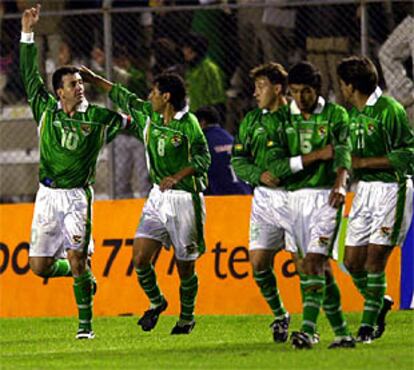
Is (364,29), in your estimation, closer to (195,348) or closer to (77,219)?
(77,219)

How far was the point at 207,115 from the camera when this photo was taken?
59.8 ft

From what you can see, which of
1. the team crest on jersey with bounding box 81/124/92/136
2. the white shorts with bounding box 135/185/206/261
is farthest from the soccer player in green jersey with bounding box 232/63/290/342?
the team crest on jersey with bounding box 81/124/92/136

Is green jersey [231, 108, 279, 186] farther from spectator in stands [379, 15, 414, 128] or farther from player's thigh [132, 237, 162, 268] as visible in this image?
spectator in stands [379, 15, 414, 128]

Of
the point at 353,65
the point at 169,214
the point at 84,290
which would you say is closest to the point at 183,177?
the point at 169,214

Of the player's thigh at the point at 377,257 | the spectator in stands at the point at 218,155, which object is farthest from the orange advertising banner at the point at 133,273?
the player's thigh at the point at 377,257

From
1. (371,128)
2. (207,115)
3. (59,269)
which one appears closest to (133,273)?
(207,115)

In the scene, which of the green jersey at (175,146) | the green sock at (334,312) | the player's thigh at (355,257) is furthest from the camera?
the green jersey at (175,146)

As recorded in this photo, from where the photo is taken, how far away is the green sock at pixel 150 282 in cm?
1508

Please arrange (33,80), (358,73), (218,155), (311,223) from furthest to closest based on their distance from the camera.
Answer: (218,155)
(33,80)
(358,73)
(311,223)

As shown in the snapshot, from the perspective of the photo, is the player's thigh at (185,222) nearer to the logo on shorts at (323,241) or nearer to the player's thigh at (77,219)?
the player's thigh at (77,219)

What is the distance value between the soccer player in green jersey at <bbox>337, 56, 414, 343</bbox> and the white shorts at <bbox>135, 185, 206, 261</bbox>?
6.13ft

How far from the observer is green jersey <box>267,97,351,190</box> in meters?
12.7

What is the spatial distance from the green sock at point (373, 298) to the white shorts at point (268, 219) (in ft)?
2.65

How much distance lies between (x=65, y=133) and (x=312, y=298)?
3.57 metres
